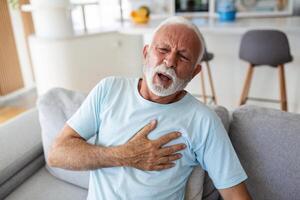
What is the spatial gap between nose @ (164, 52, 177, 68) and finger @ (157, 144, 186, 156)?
11.2 inches

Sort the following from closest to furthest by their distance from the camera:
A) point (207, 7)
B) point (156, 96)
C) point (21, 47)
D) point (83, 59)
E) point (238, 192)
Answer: point (238, 192), point (156, 96), point (83, 59), point (207, 7), point (21, 47)

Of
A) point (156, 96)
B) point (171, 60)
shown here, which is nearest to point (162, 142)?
point (156, 96)

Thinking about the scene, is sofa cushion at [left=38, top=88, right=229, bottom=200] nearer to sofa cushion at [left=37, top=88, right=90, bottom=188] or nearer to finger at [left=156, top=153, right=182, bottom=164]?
sofa cushion at [left=37, top=88, right=90, bottom=188]

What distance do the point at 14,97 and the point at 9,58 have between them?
48 centimetres

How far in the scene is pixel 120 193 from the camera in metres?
1.06

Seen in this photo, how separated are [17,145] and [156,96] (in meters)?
0.79

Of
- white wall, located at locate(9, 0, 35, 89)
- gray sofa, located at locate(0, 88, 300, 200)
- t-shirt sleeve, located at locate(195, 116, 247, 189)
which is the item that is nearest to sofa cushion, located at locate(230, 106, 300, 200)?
gray sofa, located at locate(0, 88, 300, 200)

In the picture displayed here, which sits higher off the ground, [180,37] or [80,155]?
[180,37]

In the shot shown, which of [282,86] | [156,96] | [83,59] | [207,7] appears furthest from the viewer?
[207,7]

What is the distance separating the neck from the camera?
1.12 metres

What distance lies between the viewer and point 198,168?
116cm

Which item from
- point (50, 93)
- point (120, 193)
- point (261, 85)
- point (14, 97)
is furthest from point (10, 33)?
point (120, 193)

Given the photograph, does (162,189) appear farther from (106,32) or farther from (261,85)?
(106,32)

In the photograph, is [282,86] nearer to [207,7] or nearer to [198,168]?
[207,7]
